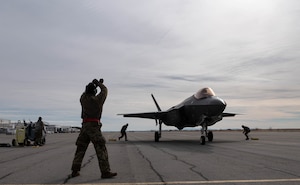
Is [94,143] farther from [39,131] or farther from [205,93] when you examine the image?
[39,131]

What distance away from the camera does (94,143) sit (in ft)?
23.7

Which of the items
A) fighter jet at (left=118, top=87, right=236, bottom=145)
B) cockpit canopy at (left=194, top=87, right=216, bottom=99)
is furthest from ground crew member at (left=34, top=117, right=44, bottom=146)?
cockpit canopy at (left=194, top=87, right=216, bottom=99)

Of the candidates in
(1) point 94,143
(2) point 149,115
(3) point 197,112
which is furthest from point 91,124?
(2) point 149,115

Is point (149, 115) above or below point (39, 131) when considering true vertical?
above

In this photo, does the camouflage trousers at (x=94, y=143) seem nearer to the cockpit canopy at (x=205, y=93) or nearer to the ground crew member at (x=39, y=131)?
the cockpit canopy at (x=205, y=93)

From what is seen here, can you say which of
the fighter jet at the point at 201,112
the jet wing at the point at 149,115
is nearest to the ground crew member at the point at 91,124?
the fighter jet at the point at 201,112

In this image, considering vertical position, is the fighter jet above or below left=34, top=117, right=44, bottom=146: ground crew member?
above

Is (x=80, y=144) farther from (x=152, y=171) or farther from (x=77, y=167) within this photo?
(x=152, y=171)

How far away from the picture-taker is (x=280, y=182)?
20.3 ft

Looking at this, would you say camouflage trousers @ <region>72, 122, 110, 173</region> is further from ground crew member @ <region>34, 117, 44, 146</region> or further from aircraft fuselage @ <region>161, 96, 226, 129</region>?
ground crew member @ <region>34, 117, 44, 146</region>

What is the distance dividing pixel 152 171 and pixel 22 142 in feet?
50.7

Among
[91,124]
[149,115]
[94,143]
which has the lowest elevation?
[94,143]

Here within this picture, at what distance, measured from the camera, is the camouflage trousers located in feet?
23.3

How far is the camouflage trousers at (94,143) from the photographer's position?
7102 mm
